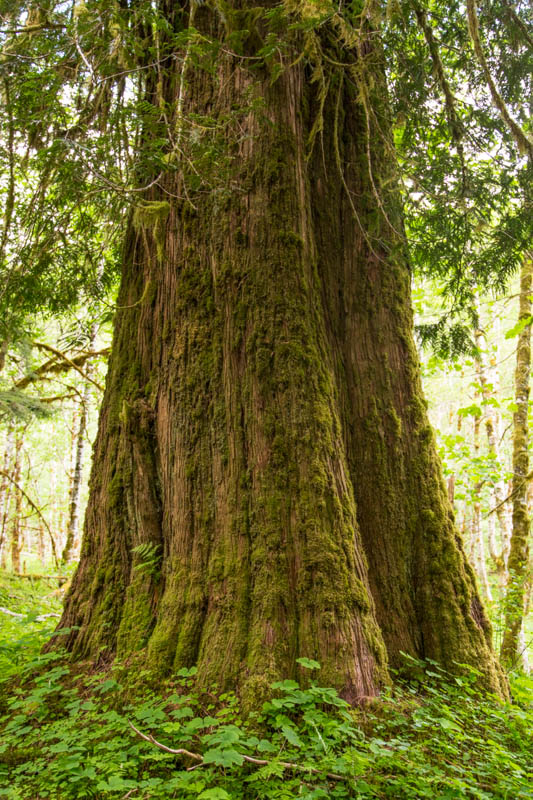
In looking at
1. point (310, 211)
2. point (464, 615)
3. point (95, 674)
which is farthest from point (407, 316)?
point (95, 674)

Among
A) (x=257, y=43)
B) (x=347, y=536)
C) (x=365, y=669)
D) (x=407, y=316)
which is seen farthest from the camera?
(x=407, y=316)

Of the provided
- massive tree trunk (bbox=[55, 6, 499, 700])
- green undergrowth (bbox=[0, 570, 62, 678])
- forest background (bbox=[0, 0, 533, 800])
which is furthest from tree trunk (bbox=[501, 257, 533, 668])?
green undergrowth (bbox=[0, 570, 62, 678])

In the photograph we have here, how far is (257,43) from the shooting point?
3922mm

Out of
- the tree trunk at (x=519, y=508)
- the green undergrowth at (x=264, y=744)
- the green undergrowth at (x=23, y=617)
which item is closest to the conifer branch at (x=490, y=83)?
the tree trunk at (x=519, y=508)

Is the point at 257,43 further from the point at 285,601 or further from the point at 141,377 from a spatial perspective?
the point at 285,601

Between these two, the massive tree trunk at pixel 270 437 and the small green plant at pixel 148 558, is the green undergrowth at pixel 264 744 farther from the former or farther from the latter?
the small green plant at pixel 148 558

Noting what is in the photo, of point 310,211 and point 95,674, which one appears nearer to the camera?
point 95,674

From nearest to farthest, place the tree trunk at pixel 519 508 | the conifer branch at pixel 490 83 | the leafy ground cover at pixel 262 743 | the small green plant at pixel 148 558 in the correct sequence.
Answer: the leafy ground cover at pixel 262 743 < the conifer branch at pixel 490 83 < the small green plant at pixel 148 558 < the tree trunk at pixel 519 508

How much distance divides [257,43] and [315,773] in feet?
15.4

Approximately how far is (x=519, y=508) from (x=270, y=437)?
13.2 ft

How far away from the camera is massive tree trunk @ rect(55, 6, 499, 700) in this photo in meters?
2.97

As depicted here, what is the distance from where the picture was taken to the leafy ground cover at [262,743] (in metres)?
2.12

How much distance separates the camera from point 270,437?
3191mm

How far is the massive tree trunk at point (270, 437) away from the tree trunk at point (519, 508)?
2.02 metres
